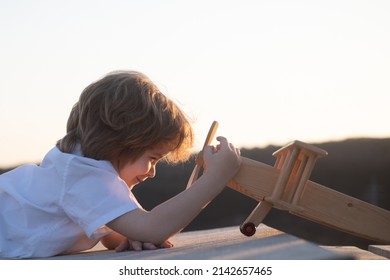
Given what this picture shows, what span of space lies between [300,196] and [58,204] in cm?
66

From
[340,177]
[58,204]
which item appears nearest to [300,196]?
[58,204]

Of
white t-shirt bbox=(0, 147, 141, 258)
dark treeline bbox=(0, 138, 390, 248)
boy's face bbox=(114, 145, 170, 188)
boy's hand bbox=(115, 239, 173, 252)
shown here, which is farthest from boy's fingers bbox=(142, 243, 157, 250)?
dark treeline bbox=(0, 138, 390, 248)

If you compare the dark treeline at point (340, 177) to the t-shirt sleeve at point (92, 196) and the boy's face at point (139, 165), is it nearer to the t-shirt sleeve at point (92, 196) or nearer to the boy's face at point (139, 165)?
the boy's face at point (139, 165)

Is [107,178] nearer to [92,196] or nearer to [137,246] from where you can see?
[92,196]

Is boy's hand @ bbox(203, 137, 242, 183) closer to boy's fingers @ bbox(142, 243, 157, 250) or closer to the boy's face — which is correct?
the boy's face

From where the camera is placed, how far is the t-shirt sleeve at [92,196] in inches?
58.7

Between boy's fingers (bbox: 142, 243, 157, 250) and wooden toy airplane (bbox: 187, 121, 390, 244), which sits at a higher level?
wooden toy airplane (bbox: 187, 121, 390, 244)

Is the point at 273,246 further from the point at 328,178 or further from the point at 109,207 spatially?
the point at 328,178

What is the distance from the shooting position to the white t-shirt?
4.93 feet

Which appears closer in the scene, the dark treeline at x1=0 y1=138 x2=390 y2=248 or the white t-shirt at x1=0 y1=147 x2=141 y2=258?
the white t-shirt at x1=0 y1=147 x2=141 y2=258

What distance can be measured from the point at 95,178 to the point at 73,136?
22cm

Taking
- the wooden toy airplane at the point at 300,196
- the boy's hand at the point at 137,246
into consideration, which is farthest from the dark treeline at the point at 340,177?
the boy's hand at the point at 137,246

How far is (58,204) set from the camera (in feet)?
5.10
